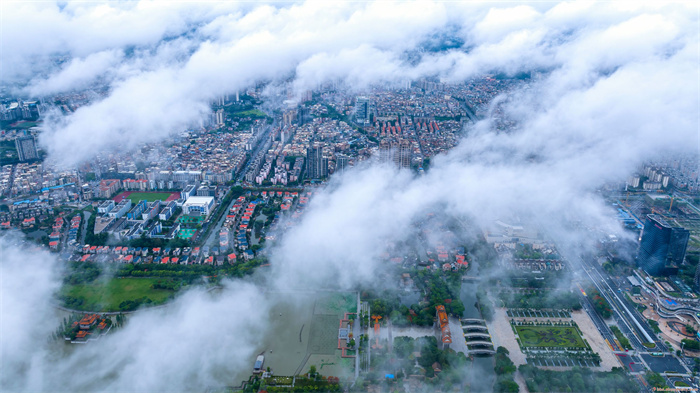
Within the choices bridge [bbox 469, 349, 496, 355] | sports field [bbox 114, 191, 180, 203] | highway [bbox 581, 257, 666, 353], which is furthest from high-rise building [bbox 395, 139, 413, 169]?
bridge [bbox 469, 349, 496, 355]

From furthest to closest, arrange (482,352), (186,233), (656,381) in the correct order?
(186,233) → (482,352) → (656,381)

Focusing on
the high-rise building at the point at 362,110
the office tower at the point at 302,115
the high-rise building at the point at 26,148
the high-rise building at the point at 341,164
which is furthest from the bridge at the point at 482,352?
the high-rise building at the point at 26,148

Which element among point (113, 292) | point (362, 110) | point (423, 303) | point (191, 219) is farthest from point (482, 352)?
point (362, 110)

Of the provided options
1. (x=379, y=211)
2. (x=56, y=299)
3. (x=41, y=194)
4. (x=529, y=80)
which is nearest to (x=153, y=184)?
(x=41, y=194)

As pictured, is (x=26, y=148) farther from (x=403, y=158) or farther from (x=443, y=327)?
(x=443, y=327)

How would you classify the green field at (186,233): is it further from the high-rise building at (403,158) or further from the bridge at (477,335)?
the bridge at (477,335)

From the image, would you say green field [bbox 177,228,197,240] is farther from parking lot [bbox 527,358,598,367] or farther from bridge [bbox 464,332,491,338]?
parking lot [bbox 527,358,598,367]
